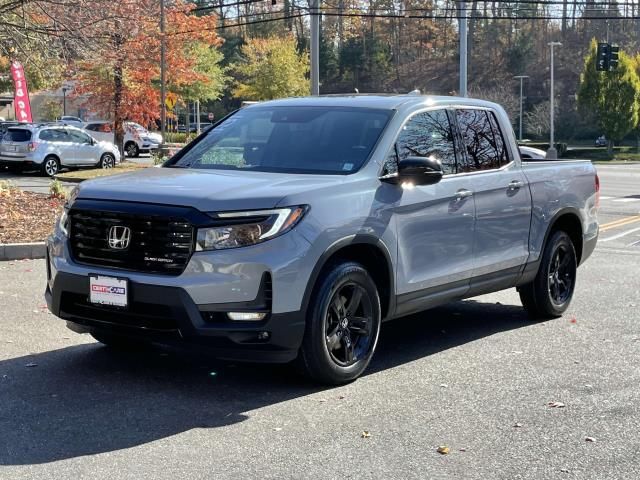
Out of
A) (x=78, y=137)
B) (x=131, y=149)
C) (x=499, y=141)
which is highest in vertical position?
(x=499, y=141)

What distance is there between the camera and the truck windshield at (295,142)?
6105 millimetres

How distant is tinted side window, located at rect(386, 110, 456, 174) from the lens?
6312mm

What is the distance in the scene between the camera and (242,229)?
16.8ft

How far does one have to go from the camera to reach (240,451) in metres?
4.52

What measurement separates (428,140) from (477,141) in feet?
2.36

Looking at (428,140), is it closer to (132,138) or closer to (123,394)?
(123,394)

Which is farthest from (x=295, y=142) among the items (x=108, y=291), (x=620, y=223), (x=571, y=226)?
(x=620, y=223)

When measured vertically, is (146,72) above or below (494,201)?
above

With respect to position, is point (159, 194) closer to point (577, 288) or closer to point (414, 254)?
point (414, 254)

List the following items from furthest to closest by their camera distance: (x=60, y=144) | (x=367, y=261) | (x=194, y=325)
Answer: (x=60, y=144) → (x=367, y=261) → (x=194, y=325)

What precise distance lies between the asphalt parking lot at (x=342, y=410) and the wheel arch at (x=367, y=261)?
22.8 inches

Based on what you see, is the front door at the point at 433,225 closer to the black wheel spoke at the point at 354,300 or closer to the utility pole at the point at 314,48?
the black wheel spoke at the point at 354,300

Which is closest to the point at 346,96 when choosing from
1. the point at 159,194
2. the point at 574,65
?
the point at 159,194

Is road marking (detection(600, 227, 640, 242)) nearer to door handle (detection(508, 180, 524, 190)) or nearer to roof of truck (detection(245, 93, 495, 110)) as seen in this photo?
door handle (detection(508, 180, 524, 190))
